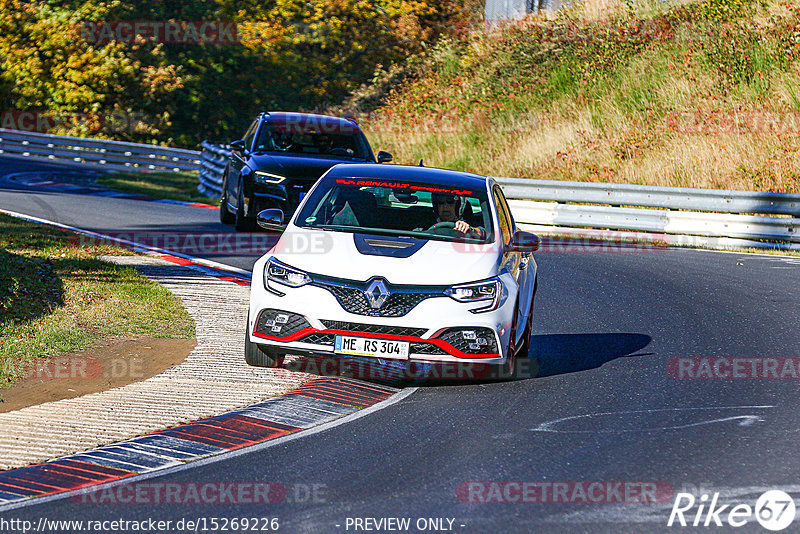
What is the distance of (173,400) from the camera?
25.8 feet

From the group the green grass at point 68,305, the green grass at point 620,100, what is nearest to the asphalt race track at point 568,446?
the green grass at point 68,305

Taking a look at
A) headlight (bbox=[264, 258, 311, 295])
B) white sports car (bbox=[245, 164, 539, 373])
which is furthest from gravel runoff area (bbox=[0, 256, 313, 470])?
headlight (bbox=[264, 258, 311, 295])

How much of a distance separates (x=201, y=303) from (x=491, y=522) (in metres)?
6.84

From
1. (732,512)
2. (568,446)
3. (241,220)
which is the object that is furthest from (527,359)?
(241,220)

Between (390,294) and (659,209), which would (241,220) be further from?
(390,294)

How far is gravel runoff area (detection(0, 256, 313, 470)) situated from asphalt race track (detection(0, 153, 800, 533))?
0.88 m

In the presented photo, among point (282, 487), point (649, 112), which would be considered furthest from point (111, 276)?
point (649, 112)

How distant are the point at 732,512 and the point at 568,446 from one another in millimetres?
1459

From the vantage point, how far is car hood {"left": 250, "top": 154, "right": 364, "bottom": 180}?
1694 centimetres

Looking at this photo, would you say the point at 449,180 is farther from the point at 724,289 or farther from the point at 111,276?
the point at 724,289

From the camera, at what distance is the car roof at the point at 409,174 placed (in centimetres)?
988

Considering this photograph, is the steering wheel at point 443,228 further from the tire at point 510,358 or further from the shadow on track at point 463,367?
the shadow on track at point 463,367

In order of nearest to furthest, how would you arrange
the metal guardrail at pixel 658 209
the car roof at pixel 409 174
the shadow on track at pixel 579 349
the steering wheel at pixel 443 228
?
the steering wheel at pixel 443 228
the shadow on track at pixel 579 349
the car roof at pixel 409 174
the metal guardrail at pixel 658 209

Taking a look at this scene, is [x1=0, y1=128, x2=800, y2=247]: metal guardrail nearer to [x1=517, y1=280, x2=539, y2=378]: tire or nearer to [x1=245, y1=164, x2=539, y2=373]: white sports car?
[x1=517, y1=280, x2=539, y2=378]: tire
